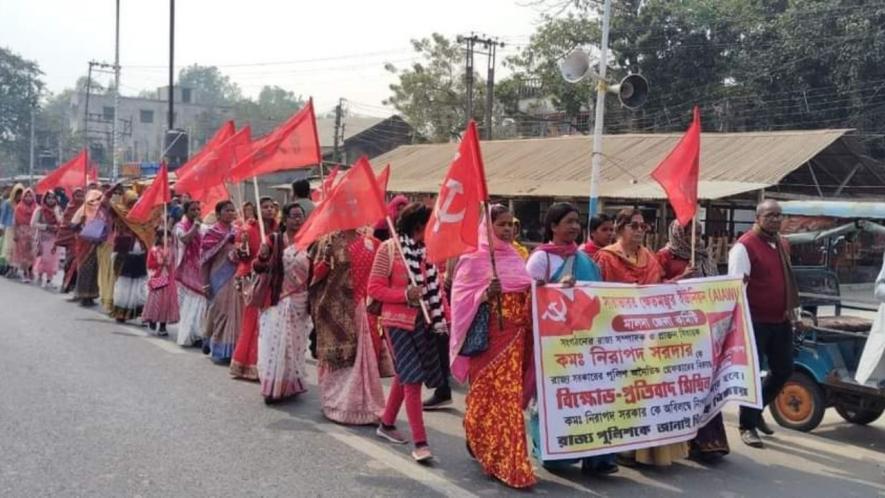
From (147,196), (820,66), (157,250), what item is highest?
(820,66)

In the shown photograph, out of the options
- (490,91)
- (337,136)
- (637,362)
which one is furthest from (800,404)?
(337,136)

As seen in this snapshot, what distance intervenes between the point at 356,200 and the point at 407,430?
5.32ft

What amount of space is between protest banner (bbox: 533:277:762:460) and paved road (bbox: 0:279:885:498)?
302 millimetres

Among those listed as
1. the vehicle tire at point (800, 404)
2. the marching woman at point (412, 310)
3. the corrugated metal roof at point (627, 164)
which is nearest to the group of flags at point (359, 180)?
the marching woman at point (412, 310)

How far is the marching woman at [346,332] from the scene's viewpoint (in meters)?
5.89

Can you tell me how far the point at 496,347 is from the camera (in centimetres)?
461

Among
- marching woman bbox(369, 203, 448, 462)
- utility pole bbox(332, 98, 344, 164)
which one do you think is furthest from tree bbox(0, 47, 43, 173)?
marching woman bbox(369, 203, 448, 462)

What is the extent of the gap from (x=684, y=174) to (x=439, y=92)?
1384 inches

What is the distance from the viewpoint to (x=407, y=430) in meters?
5.78

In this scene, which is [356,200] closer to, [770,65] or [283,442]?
[283,442]

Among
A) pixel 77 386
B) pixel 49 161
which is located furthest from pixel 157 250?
pixel 49 161

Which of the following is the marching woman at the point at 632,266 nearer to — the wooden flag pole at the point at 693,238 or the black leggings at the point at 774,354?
the wooden flag pole at the point at 693,238

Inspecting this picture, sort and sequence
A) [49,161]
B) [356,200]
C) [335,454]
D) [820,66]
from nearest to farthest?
[335,454]
[356,200]
[820,66]
[49,161]

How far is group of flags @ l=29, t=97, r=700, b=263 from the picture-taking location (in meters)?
4.64
